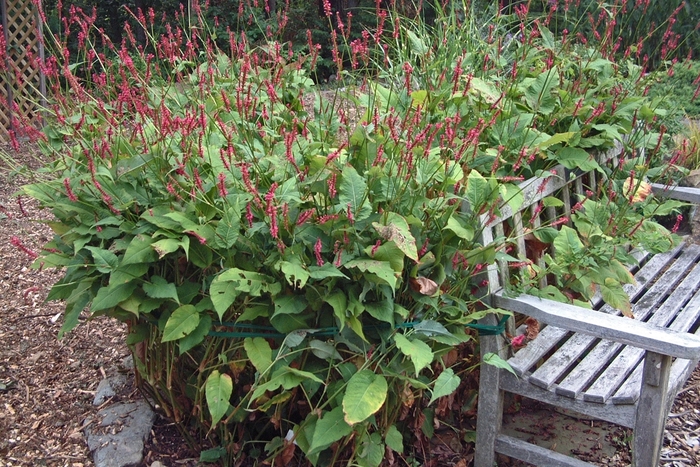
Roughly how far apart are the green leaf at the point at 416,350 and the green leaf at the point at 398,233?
27 centimetres

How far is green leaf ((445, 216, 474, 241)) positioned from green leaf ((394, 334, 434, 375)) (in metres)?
0.37

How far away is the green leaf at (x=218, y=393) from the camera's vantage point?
223 centimetres

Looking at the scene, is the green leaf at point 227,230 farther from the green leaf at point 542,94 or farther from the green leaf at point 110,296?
the green leaf at point 542,94

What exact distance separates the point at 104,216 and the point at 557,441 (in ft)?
6.75

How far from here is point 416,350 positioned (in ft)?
7.05

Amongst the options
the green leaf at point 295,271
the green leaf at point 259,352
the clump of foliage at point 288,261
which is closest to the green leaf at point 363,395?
the clump of foliage at point 288,261

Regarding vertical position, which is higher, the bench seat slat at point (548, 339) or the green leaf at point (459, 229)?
the green leaf at point (459, 229)

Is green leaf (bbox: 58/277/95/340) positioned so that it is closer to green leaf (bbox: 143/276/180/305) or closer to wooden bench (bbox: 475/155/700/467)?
green leaf (bbox: 143/276/180/305)

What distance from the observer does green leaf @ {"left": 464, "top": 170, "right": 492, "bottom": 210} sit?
7.83 ft

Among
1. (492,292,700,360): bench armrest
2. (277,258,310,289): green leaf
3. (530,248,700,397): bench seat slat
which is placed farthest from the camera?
(530,248,700,397): bench seat slat

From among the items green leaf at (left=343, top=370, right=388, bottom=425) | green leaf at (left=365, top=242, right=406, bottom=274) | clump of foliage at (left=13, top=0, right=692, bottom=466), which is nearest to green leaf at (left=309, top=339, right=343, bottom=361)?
clump of foliage at (left=13, top=0, right=692, bottom=466)

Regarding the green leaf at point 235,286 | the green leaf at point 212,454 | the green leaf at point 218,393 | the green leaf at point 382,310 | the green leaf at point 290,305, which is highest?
the green leaf at point 235,286

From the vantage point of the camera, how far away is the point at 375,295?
225 cm

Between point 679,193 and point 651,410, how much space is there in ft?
5.84
